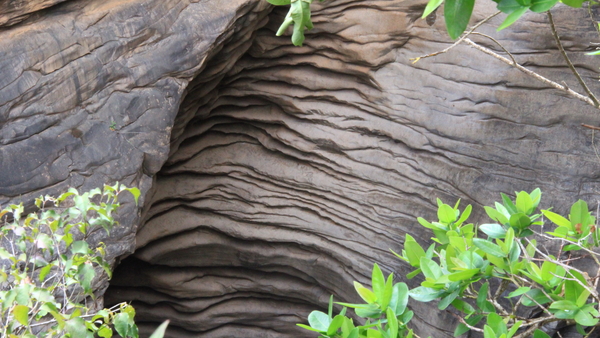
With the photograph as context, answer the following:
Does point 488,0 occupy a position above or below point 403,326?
above

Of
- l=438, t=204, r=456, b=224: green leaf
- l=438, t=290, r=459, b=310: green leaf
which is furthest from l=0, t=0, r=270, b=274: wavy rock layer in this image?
l=438, t=290, r=459, b=310: green leaf

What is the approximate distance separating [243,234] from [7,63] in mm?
1795

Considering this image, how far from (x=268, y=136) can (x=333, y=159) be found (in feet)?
1.69

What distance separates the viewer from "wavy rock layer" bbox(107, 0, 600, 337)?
301 cm

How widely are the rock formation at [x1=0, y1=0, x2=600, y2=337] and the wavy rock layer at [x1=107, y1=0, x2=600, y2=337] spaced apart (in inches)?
0.4

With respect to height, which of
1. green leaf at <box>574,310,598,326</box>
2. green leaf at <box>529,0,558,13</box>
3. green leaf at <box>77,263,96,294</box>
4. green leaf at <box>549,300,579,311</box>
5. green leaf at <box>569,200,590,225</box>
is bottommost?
green leaf at <box>574,310,598,326</box>

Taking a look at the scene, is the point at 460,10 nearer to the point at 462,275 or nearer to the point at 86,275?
the point at 462,275

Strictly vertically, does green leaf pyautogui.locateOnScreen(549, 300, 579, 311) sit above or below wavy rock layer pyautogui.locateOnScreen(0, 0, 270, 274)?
below

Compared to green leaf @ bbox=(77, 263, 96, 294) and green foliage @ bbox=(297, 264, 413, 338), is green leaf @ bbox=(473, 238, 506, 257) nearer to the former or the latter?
green foliage @ bbox=(297, 264, 413, 338)

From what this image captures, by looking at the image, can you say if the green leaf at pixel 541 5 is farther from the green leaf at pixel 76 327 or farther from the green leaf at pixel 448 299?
the green leaf at pixel 76 327

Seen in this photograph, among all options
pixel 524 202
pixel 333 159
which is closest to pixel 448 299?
pixel 524 202

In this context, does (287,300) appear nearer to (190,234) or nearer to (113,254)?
(190,234)

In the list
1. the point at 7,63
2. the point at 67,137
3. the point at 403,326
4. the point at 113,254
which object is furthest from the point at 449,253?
the point at 7,63

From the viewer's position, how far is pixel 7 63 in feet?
8.30
